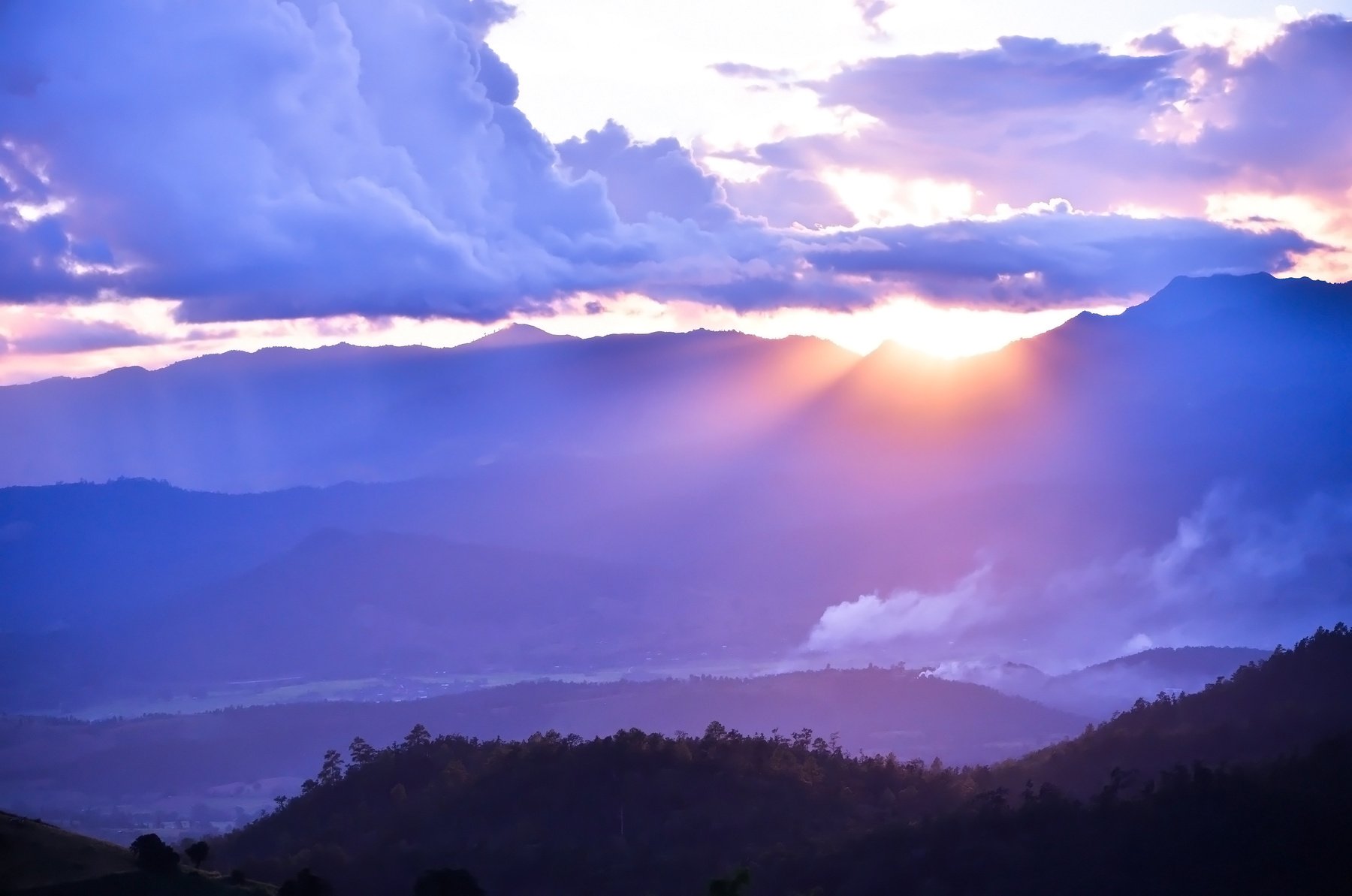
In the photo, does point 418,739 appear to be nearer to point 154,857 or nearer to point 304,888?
point 154,857

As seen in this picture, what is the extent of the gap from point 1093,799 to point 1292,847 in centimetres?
1027

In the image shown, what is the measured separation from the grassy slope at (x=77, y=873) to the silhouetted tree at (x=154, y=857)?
30 centimetres

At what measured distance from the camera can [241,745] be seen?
171000mm

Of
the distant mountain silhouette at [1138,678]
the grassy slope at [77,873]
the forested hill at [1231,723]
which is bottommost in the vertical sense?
the grassy slope at [77,873]

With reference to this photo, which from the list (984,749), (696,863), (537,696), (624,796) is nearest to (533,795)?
(624,796)

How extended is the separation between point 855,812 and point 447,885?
3734cm

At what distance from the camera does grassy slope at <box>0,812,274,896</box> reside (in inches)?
1761

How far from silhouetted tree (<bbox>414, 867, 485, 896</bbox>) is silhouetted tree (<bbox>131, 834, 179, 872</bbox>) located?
8.55m

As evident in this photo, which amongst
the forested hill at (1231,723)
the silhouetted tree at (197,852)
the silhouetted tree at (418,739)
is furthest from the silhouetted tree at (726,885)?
the silhouetted tree at (418,739)

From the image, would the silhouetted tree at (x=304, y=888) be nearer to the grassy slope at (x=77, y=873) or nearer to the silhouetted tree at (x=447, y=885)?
the grassy slope at (x=77, y=873)

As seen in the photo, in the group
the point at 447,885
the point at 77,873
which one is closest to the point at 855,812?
the point at 447,885

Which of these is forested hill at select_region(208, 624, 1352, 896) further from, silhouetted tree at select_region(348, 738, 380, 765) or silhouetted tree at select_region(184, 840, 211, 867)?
silhouetted tree at select_region(184, 840, 211, 867)

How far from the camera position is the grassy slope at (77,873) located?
44.7 meters

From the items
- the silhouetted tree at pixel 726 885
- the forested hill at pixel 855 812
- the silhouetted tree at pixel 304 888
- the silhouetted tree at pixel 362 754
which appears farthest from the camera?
the silhouetted tree at pixel 362 754
